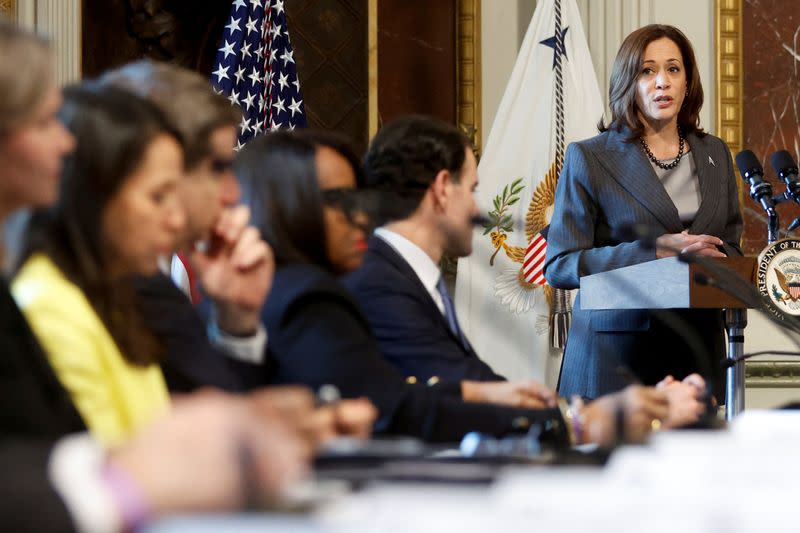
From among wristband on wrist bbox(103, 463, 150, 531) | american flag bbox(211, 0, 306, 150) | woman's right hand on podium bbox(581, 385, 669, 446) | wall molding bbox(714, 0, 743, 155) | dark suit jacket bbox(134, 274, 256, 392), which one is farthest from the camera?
wall molding bbox(714, 0, 743, 155)

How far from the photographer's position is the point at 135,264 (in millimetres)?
1804

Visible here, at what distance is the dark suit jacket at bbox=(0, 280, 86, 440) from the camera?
1328 mm

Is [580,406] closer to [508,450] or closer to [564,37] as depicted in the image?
[508,450]

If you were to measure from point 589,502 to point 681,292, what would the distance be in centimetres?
247

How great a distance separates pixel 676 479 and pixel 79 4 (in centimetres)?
540

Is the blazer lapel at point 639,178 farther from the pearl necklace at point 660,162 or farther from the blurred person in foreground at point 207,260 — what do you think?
the blurred person in foreground at point 207,260

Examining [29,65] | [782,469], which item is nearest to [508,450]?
[782,469]

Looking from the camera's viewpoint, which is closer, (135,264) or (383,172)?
(135,264)

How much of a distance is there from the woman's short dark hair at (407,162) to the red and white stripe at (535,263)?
3273 mm

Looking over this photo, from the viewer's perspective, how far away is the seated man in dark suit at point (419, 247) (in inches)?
119

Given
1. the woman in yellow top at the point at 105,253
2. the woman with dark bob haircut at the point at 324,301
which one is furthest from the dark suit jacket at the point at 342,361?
the woman in yellow top at the point at 105,253

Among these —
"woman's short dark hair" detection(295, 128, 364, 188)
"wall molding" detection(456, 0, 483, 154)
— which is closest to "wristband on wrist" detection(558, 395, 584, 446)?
"woman's short dark hair" detection(295, 128, 364, 188)

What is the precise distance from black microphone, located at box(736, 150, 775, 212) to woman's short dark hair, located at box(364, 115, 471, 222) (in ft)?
4.32

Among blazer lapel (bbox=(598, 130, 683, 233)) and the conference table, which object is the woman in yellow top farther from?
blazer lapel (bbox=(598, 130, 683, 233))
